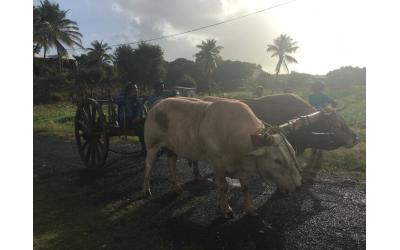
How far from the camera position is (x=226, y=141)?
5289mm

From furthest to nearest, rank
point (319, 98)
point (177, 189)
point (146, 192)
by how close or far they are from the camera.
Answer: point (319, 98) → point (177, 189) → point (146, 192)

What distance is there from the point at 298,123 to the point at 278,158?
1122 mm

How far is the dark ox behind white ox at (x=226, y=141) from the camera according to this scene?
4789 mm

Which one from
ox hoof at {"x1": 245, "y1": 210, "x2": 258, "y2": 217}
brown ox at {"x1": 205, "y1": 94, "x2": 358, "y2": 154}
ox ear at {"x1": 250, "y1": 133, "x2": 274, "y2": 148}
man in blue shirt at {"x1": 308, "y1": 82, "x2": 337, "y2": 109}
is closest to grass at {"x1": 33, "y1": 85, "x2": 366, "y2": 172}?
man in blue shirt at {"x1": 308, "y1": 82, "x2": 337, "y2": 109}

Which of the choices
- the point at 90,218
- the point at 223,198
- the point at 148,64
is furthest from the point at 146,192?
the point at 148,64

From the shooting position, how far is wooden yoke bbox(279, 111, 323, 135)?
5.32 m

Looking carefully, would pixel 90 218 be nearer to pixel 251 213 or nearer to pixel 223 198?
pixel 223 198

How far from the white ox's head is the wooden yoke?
454mm

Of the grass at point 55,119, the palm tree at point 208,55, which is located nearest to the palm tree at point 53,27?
the grass at point 55,119

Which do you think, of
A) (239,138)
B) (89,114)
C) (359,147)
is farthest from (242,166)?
(359,147)

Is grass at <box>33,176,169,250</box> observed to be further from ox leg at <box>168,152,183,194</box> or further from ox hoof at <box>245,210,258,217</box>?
ox hoof at <box>245,210,258,217</box>

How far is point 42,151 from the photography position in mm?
12273

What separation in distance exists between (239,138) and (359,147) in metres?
6.54
